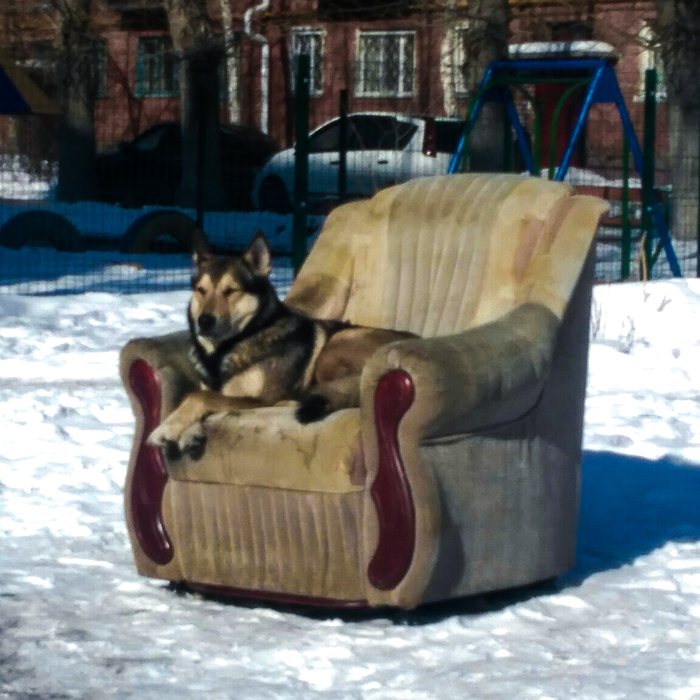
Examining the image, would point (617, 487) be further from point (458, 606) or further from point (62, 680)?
point (62, 680)

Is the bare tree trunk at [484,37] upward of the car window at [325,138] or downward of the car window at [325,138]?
upward

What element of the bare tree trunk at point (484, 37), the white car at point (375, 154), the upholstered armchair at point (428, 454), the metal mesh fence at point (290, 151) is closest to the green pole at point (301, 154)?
the metal mesh fence at point (290, 151)

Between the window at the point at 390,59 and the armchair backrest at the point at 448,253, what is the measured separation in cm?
2151

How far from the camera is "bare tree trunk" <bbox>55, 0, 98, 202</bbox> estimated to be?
20.7 m

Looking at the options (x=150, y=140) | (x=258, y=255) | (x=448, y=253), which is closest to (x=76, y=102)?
(x=150, y=140)

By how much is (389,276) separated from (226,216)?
36.1 ft

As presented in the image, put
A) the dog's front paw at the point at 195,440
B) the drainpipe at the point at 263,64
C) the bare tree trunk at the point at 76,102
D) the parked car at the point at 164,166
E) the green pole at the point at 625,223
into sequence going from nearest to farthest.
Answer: the dog's front paw at the point at 195,440 < the green pole at the point at 625,223 < the parked car at the point at 164,166 < the bare tree trunk at the point at 76,102 < the drainpipe at the point at 263,64

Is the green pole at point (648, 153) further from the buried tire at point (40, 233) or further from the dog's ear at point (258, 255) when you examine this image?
the dog's ear at point (258, 255)

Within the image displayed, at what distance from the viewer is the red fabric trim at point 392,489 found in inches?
178

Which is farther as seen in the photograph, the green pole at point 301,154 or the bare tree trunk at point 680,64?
the bare tree trunk at point 680,64

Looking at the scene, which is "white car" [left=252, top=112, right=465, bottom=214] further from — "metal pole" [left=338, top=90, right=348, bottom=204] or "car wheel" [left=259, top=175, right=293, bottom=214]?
"metal pole" [left=338, top=90, right=348, bottom=204]

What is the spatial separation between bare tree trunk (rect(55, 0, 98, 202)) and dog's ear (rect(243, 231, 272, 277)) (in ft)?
50.0

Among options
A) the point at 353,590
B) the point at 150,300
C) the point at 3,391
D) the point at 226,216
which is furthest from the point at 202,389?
the point at 226,216

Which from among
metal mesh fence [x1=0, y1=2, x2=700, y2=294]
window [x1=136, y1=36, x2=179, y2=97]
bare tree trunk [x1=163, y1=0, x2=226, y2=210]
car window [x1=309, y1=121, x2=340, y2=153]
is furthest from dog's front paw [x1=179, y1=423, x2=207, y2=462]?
window [x1=136, y1=36, x2=179, y2=97]
